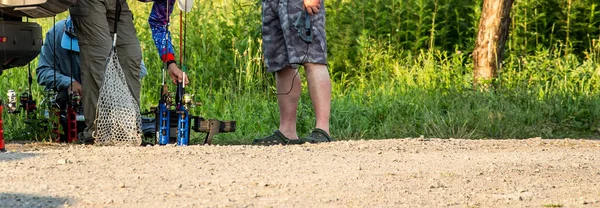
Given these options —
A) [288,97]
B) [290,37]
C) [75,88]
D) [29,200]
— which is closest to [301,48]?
[290,37]

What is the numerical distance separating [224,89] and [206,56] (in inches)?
32.3

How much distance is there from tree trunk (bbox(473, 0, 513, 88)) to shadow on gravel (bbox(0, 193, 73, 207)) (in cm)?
778

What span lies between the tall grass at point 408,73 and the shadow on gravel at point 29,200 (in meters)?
3.89

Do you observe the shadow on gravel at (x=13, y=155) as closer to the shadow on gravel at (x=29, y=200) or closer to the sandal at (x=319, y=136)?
the shadow on gravel at (x=29, y=200)

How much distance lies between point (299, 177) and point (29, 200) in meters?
1.49

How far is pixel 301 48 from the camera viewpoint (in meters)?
8.66

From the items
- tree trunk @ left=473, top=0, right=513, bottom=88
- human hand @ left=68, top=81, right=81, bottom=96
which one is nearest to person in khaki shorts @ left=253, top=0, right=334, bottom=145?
human hand @ left=68, top=81, right=81, bottom=96

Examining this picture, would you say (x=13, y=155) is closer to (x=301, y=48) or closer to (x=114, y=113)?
(x=114, y=113)

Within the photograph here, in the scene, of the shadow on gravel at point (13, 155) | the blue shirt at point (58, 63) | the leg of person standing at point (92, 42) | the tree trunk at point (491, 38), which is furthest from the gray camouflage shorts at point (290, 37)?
the tree trunk at point (491, 38)

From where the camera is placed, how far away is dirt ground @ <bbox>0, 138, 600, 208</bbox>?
5570mm

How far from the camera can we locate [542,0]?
15.1 m

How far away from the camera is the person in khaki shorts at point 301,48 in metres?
8.59

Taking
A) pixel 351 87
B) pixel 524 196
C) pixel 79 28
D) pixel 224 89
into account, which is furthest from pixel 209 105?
pixel 524 196

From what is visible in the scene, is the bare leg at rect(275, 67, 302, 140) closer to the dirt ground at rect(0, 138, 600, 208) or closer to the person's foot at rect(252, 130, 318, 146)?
the person's foot at rect(252, 130, 318, 146)
